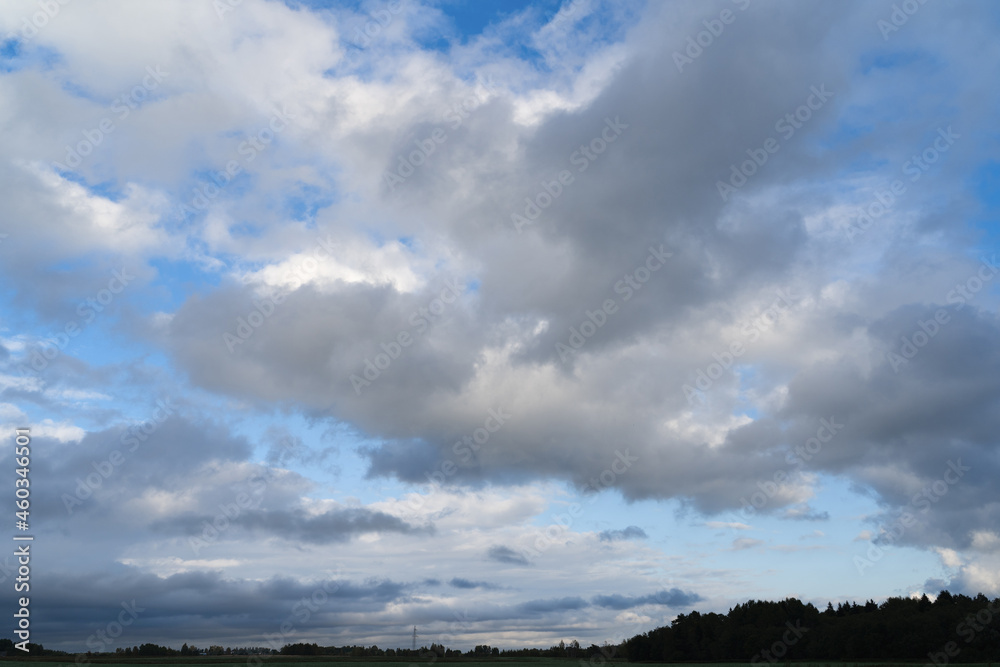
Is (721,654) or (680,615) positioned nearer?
(721,654)

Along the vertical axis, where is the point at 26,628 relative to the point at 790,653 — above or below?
above

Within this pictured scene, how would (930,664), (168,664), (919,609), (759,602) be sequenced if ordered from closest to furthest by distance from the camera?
(930,664)
(168,664)
(919,609)
(759,602)

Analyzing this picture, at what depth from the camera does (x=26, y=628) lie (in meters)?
59.6

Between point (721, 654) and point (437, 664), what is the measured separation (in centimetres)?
6299

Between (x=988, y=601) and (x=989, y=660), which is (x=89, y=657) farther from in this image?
(x=988, y=601)

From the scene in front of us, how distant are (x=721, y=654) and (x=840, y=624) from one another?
2819cm

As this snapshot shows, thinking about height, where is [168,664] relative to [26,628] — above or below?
below

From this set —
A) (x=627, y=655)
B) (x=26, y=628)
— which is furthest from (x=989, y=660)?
(x=26, y=628)

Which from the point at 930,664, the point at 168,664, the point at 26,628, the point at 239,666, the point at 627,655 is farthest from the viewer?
the point at 627,655

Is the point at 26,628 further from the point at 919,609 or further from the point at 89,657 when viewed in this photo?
the point at 919,609

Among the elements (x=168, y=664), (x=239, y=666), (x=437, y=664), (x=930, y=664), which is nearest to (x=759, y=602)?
(x=930, y=664)

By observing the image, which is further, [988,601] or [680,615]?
[680,615]

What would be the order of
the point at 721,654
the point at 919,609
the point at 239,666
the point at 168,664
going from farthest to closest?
the point at 721,654 < the point at 919,609 < the point at 168,664 < the point at 239,666

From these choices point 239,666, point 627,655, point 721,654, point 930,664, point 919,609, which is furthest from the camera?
point 627,655
